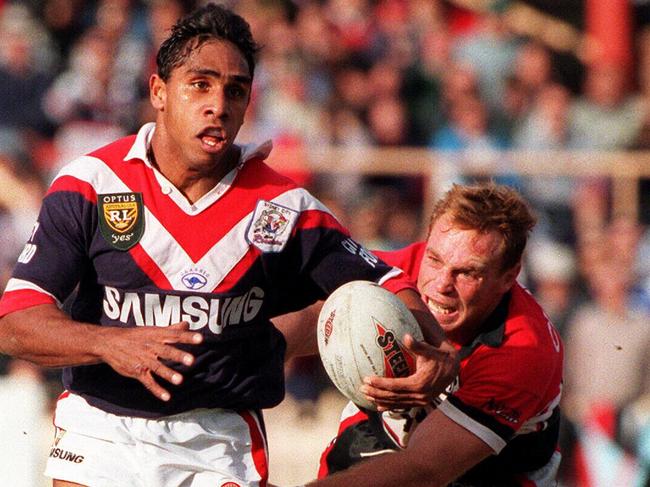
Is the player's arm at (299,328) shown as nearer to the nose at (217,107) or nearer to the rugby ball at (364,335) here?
the rugby ball at (364,335)

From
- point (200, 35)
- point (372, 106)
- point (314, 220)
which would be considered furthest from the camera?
point (372, 106)

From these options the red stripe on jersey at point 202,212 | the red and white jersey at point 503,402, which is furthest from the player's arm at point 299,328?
the red stripe on jersey at point 202,212

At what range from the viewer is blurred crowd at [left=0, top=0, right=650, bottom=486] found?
425 inches

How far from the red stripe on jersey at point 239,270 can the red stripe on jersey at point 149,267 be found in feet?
0.61

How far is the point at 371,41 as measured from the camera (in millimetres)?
11609

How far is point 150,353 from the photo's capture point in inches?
169

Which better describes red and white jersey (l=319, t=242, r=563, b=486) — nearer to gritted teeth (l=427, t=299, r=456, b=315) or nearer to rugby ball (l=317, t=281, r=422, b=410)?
gritted teeth (l=427, t=299, r=456, b=315)

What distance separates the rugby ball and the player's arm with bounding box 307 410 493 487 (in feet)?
1.48

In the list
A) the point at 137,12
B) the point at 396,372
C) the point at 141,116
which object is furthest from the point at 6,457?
the point at 396,372

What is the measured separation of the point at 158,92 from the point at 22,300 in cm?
97

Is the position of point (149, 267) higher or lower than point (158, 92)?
lower

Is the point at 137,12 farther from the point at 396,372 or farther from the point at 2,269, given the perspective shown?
the point at 396,372

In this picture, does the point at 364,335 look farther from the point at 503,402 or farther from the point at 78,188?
the point at 78,188

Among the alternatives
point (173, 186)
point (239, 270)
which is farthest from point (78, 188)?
point (239, 270)
